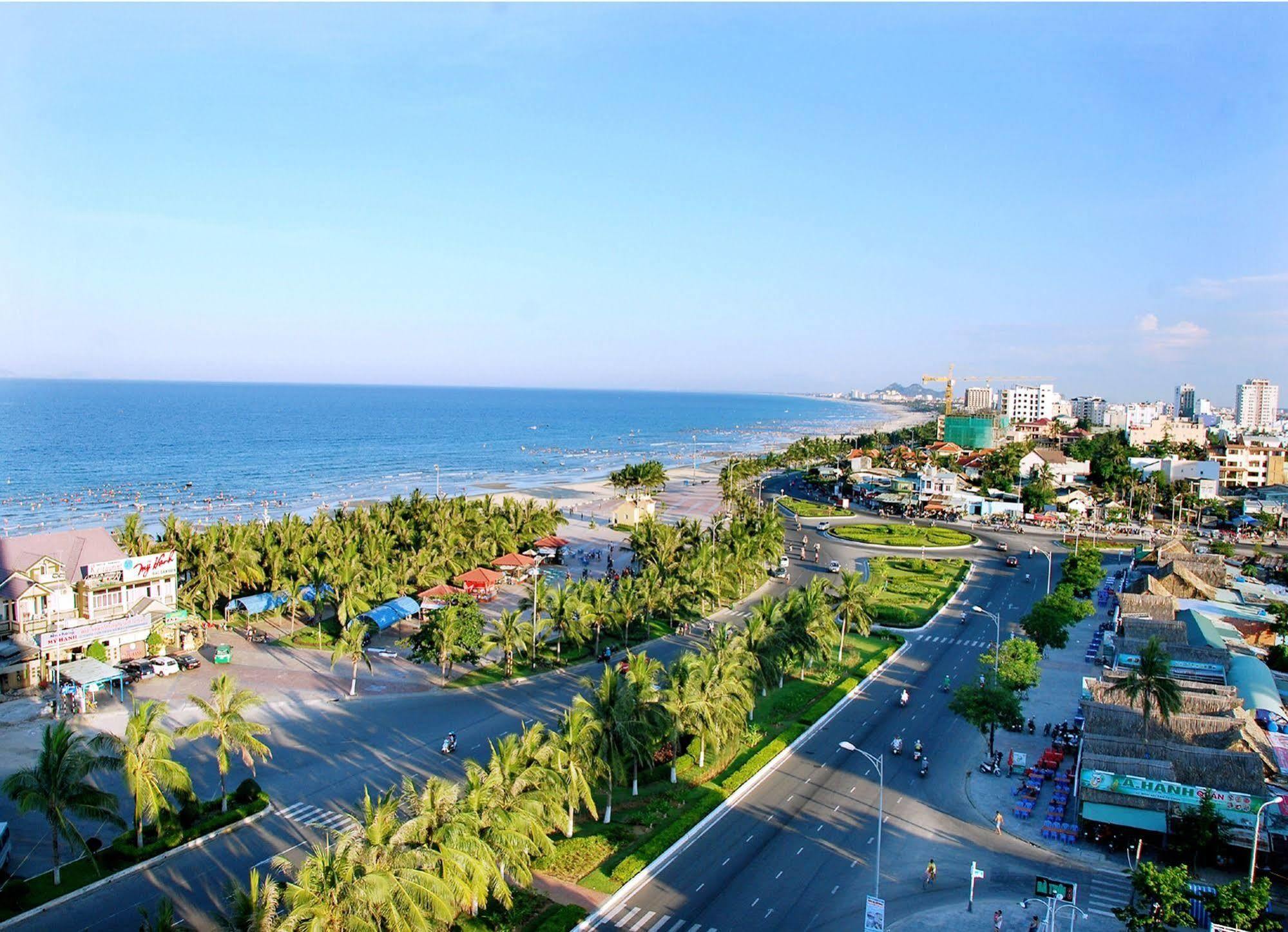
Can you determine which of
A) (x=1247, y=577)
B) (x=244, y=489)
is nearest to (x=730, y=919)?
Answer: (x=1247, y=577)

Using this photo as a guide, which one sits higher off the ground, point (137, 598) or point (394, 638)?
point (137, 598)

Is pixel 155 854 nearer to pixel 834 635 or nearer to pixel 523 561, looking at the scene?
pixel 834 635

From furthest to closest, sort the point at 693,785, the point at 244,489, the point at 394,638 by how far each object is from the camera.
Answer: the point at 244,489 → the point at 394,638 → the point at 693,785

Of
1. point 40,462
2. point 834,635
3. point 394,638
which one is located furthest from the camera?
point 40,462

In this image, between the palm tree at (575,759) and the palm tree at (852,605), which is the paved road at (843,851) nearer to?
the palm tree at (575,759)

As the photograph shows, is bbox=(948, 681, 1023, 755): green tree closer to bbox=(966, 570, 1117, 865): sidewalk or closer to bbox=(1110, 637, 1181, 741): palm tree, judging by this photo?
bbox=(966, 570, 1117, 865): sidewalk

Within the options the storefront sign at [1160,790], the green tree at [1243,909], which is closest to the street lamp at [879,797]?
the storefront sign at [1160,790]
